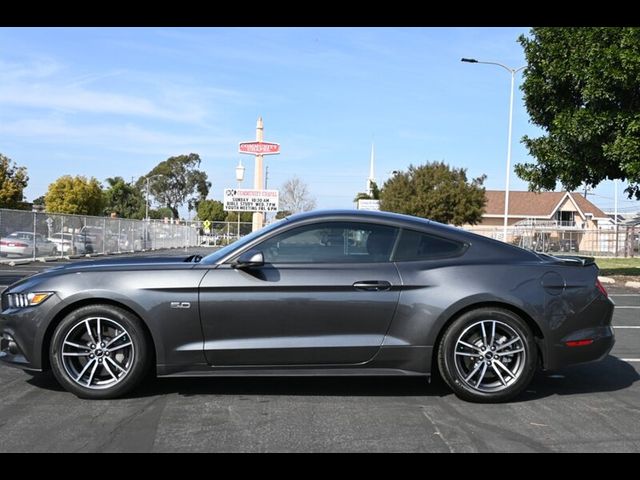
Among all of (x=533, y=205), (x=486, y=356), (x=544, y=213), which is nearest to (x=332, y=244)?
(x=486, y=356)

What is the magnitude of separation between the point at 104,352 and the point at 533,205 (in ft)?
214

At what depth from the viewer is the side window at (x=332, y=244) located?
4.95 metres

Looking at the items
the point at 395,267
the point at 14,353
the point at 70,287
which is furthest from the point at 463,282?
the point at 14,353

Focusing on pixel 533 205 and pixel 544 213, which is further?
pixel 533 205

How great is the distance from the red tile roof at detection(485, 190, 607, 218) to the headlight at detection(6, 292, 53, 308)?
61.7 meters

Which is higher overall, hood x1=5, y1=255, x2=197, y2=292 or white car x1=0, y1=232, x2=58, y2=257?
hood x1=5, y1=255, x2=197, y2=292

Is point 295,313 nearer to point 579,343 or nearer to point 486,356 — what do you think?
point 486,356

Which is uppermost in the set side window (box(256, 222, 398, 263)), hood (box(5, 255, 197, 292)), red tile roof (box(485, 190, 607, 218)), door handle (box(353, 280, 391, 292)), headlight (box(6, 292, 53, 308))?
red tile roof (box(485, 190, 607, 218))

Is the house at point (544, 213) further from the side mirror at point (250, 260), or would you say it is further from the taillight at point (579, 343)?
the side mirror at point (250, 260)

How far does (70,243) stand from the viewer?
25.1 metres

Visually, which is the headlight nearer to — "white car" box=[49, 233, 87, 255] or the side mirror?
the side mirror

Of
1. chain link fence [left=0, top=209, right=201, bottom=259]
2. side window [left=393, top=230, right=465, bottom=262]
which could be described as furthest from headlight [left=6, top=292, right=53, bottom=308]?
chain link fence [left=0, top=209, right=201, bottom=259]

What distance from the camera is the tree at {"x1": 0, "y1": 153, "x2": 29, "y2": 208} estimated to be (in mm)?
43344

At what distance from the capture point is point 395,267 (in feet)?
16.2
